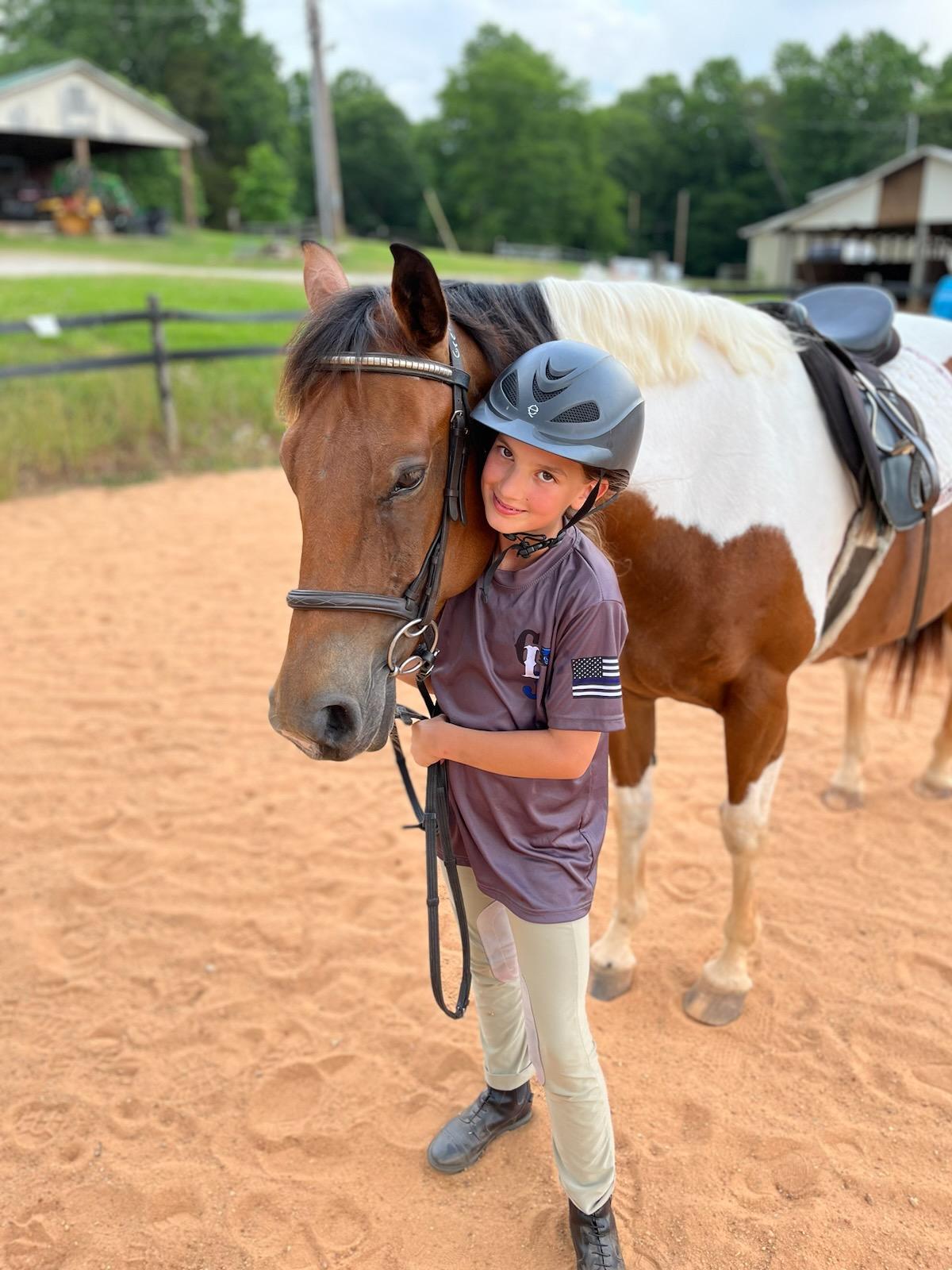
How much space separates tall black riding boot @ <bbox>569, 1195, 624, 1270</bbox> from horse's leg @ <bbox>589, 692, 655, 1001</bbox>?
91cm

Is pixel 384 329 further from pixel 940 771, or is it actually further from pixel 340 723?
pixel 940 771

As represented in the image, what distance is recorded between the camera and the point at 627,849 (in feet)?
9.19

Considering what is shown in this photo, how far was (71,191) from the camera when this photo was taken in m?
25.6

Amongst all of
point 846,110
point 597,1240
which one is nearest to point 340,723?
point 597,1240

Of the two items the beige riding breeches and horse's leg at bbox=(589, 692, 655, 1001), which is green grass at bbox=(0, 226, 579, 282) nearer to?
horse's leg at bbox=(589, 692, 655, 1001)

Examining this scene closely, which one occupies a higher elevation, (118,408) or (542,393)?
(542,393)

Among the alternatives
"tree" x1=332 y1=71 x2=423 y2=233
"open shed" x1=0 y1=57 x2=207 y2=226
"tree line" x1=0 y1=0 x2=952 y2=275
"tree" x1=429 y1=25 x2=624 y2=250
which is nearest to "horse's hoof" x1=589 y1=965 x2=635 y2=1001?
"open shed" x1=0 y1=57 x2=207 y2=226

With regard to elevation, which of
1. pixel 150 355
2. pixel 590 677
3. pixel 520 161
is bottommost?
pixel 590 677

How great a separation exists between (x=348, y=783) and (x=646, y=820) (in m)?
1.77

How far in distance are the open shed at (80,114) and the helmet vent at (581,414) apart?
28692mm

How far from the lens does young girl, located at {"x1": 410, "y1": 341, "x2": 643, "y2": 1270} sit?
4.78 feet

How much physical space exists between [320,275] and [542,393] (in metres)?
0.60

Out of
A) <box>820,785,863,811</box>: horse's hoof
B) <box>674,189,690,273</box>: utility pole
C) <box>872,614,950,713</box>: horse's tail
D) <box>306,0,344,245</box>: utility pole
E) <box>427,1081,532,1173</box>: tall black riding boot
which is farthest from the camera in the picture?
<box>674,189,690,273</box>: utility pole

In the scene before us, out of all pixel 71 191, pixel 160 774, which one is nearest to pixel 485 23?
pixel 71 191
